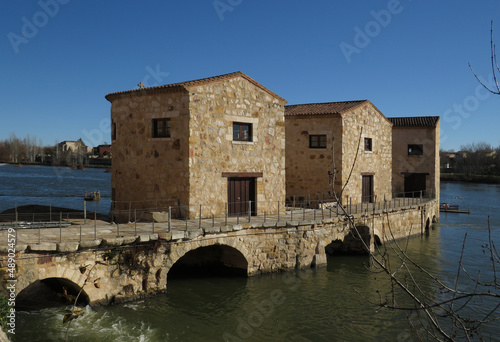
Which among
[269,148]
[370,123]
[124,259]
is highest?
[370,123]

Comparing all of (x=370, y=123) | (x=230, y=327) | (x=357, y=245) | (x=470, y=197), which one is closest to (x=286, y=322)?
(x=230, y=327)

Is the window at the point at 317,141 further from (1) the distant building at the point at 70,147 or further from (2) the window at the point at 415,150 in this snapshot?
(1) the distant building at the point at 70,147

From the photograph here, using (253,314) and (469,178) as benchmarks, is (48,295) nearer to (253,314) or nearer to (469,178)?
(253,314)

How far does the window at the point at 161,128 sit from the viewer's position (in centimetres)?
1648

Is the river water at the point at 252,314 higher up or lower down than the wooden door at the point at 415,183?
lower down

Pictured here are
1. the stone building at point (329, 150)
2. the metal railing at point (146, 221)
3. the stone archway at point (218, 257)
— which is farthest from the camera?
the stone building at point (329, 150)

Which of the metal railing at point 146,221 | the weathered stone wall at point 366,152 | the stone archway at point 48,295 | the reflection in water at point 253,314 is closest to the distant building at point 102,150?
the weathered stone wall at point 366,152

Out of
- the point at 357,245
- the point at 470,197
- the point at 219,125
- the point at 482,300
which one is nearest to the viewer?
the point at 482,300

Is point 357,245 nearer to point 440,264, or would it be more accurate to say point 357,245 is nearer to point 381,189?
point 440,264

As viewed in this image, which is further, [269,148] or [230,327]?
[269,148]

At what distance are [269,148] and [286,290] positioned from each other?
21.7 ft

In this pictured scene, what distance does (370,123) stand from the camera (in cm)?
2614

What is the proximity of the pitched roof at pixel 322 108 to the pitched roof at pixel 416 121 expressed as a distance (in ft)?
27.7

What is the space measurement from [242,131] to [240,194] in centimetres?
277
